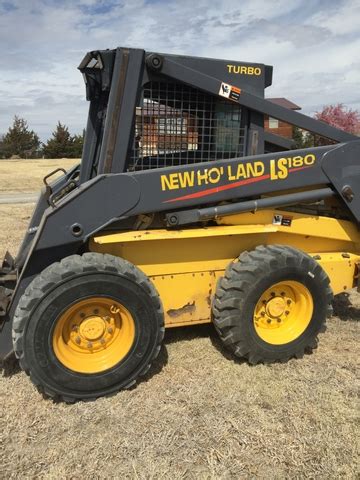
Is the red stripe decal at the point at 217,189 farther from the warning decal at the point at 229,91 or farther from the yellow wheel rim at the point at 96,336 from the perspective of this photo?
the yellow wheel rim at the point at 96,336

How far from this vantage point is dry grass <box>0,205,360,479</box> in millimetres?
2570

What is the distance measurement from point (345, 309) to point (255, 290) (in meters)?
1.85

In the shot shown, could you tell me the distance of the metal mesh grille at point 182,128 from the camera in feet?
11.7

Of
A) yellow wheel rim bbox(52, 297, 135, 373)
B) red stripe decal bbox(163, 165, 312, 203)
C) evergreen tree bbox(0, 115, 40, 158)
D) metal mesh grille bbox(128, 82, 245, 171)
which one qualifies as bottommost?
yellow wheel rim bbox(52, 297, 135, 373)

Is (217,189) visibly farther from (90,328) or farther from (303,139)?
(303,139)

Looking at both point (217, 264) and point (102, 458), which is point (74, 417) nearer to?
point (102, 458)

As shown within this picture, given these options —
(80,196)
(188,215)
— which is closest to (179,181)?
(188,215)

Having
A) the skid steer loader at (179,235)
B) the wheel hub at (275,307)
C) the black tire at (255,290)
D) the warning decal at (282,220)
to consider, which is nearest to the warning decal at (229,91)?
the skid steer loader at (179,235)

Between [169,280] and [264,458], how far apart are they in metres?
1.42

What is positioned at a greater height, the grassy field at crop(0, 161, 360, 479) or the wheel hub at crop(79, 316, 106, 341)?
the wheel hub at crop(79, 316, 106, 341)

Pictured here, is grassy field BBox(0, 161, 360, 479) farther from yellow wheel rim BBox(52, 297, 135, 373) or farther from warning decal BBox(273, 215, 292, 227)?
Result: warning decal BBox(273, 215, 292, 227)

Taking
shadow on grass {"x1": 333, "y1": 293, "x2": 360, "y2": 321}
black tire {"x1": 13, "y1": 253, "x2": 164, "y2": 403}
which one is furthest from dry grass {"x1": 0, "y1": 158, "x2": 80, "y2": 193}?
black tire {"x1": 13, "y1": 253, "x2": 164, "y2": 403}

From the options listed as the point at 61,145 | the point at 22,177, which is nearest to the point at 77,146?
the point at 61,145

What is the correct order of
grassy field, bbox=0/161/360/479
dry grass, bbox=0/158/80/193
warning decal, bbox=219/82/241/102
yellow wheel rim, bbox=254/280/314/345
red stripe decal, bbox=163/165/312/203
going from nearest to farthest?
grassy field, bbox=0/161/360/479
red stripe decal, bbox=163/165/312/203
warning decal, bbox=219/82/241/102
yellow wheel rim, bbox=254/280/314/345
dry grass, bbox=0/158/80/193
